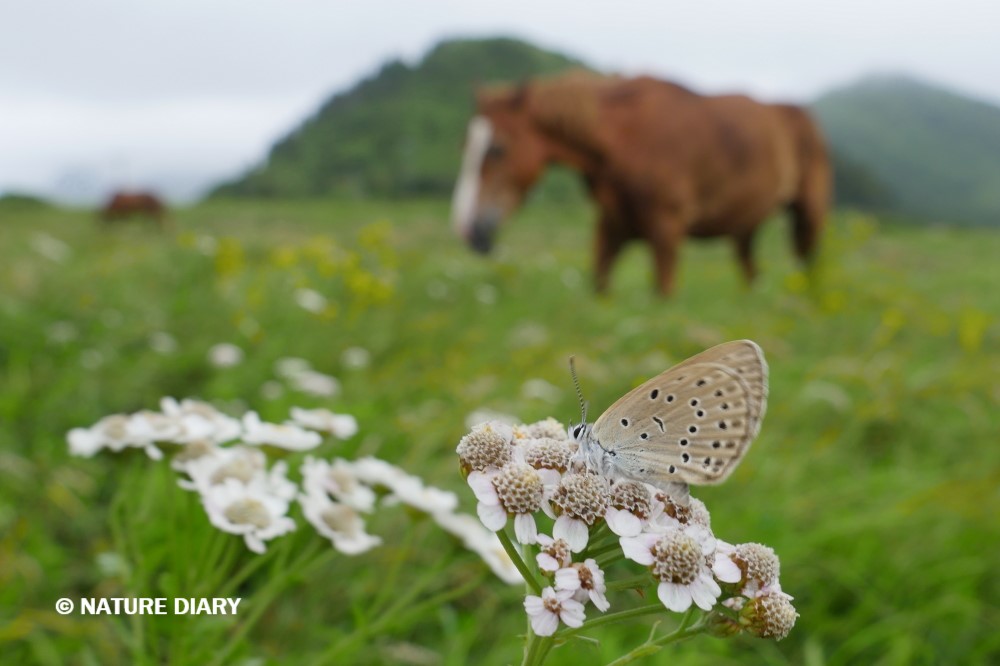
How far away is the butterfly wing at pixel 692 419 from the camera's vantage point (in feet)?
3.07

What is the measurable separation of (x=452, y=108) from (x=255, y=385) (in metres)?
66.5

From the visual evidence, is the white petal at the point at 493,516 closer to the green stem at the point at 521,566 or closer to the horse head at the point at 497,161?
the green stem at the point at 521,566

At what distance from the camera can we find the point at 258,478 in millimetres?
1140

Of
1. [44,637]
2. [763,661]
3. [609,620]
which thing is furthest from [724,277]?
[609,620]

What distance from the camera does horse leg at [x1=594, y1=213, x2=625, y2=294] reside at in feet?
21.4

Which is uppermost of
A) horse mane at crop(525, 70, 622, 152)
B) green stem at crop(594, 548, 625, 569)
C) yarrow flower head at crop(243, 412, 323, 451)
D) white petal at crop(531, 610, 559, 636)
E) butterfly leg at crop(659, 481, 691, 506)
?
white petal at crop(531, 610, 559, 636)

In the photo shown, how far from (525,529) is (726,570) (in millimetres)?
198

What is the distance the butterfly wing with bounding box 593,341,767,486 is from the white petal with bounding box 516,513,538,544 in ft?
0.67

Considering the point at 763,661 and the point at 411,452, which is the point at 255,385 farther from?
the point at 763,661

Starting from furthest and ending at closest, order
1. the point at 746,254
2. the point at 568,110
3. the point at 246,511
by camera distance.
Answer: the point at 746,254, the point at 568,110, the point at 246,511

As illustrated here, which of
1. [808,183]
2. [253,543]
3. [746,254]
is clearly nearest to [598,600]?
[253,543]

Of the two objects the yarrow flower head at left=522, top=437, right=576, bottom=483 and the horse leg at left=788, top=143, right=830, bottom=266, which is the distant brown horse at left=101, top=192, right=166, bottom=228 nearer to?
the horse leg at left=788, top=143, right=830, bottom=266

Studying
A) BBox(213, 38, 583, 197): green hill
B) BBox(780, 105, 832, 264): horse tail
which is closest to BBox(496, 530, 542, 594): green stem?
BBox(780, 105, 832, 264): horse tail

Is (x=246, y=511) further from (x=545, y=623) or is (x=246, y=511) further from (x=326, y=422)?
(x=545, y=623)
